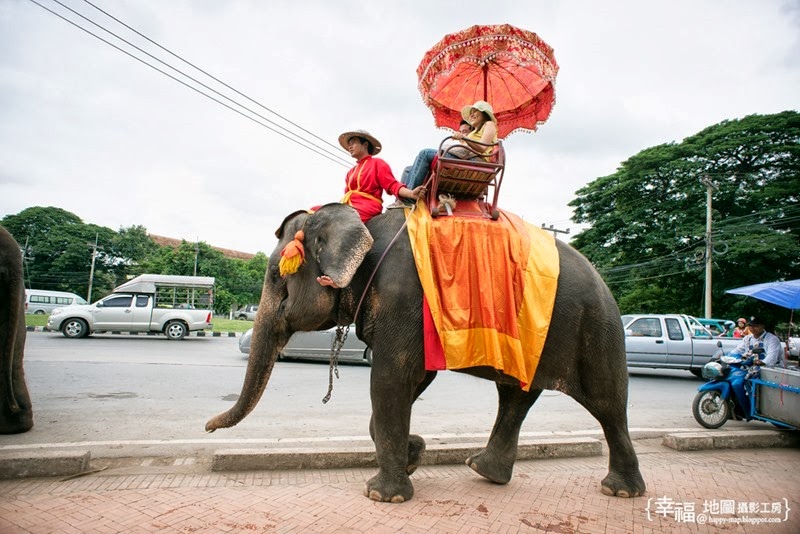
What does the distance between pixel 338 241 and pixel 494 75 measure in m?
2.47

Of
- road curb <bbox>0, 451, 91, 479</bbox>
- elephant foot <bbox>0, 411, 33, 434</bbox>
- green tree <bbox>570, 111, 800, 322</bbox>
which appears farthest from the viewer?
green tree <bbox>570, 111, 800, 322</bbox>

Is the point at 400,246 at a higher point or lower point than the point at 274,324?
higher

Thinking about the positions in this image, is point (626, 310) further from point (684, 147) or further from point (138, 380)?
point (138, 380)

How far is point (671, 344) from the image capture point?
41.1 ft

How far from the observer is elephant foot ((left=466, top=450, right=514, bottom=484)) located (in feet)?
12.3

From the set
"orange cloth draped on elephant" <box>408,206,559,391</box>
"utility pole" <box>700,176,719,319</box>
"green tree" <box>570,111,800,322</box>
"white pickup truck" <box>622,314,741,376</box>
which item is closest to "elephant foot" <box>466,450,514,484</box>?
"orange cloth draped on elephant" <box>408,206,559,391</box>

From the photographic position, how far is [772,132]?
2331 centimetres

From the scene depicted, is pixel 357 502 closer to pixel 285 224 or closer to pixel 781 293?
pixel 285 224

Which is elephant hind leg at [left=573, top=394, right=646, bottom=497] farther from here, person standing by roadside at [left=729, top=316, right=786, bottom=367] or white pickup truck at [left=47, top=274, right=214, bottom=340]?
white pickup truck at [left=47, top=274, right=214, bottom=340]

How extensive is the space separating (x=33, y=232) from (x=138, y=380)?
56.2 m

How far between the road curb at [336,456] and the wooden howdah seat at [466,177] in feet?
7.25

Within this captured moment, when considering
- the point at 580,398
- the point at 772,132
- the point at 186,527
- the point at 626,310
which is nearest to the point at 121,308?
the point at 186,527

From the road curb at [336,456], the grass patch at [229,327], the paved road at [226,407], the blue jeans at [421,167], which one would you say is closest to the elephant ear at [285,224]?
the blue jeans at [421,167]

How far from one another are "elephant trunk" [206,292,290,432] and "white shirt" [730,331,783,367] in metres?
6.80
